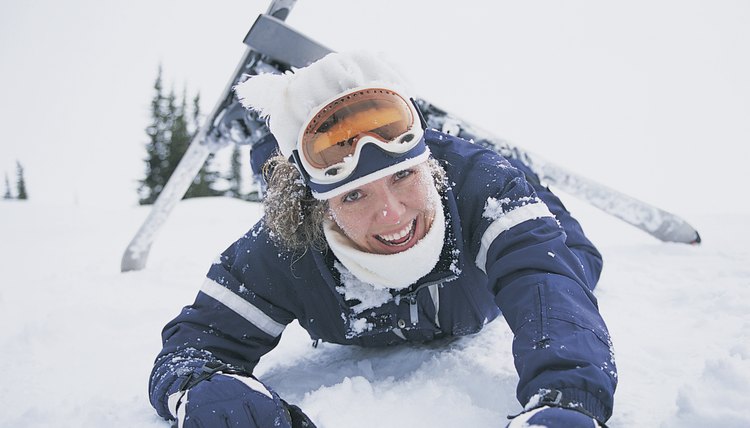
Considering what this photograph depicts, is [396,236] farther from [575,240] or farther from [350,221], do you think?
[575,240]

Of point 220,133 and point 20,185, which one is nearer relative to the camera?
point 220,133

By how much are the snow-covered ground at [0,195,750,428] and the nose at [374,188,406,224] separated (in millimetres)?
528

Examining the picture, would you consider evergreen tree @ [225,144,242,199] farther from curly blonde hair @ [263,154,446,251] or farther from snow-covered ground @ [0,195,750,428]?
curly blonde hair @ [263,154,446,251]

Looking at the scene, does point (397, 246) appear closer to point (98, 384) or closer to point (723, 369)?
point (723, 369)

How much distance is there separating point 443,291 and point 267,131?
2020 millimetres

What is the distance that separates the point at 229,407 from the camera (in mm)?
1326

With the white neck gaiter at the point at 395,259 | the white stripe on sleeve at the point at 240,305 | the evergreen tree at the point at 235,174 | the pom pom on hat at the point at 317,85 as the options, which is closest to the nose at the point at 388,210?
the white neck gaiter at the point at 395,259

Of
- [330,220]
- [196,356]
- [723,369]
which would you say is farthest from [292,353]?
[723,369]

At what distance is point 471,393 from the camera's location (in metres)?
1.57

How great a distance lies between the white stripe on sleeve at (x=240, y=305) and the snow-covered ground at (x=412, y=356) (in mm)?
261

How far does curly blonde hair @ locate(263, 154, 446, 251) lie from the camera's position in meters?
1.80

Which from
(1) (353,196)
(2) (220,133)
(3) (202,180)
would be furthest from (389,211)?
(3) (202,180)

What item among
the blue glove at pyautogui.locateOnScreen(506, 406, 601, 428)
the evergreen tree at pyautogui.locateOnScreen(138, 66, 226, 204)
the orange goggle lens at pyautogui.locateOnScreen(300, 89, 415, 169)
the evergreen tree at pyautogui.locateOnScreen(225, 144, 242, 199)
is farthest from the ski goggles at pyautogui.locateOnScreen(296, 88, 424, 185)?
the evergreen tree at pyautogui.locateOnScreen(225, 144, 242, 199)

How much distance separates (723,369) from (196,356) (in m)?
1.54
